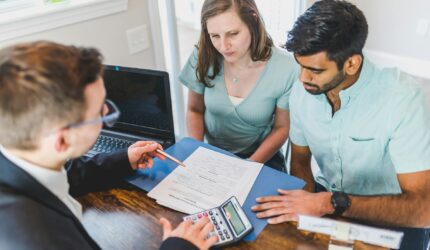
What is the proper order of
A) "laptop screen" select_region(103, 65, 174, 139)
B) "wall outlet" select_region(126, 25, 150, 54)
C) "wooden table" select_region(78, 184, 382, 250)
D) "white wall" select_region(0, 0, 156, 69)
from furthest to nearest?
"wall outlet" select_region(126, 25, 150, 54)
"white wall" select_region(0, 0, 156, 69)
"laptop screen" select_region(103, 65, 174, 139)
"wooden table" select_region(78, 184, 382, 250)

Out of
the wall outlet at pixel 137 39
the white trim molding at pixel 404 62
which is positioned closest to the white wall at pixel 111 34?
the wall outlet at pixel 137 39

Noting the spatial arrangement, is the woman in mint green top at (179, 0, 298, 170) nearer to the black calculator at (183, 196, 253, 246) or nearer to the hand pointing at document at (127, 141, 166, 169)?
the hand pointing at document at (127, 141, 166, 169)

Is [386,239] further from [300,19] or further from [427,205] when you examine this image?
[300,19]

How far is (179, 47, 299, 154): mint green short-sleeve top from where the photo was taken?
55.3 inches

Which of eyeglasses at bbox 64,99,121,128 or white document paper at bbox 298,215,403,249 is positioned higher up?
eyeglasses at bbox 64,99,121,128

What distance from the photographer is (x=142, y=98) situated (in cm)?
125

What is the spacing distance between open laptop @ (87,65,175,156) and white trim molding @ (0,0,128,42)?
335 millimetres

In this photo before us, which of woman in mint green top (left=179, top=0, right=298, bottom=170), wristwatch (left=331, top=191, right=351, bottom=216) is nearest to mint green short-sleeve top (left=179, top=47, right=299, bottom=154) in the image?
woman in mint green top (left=179, top=0, right=298, bottom=170)

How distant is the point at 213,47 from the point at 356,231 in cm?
94

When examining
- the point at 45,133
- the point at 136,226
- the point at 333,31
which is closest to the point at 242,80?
the point at 333,31

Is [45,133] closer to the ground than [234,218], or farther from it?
farther from it

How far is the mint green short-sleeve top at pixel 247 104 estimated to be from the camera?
141cm

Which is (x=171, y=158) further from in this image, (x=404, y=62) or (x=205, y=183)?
(x=404, y=62)

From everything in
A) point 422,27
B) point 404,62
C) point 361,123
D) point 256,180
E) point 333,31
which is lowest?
point 404,62
